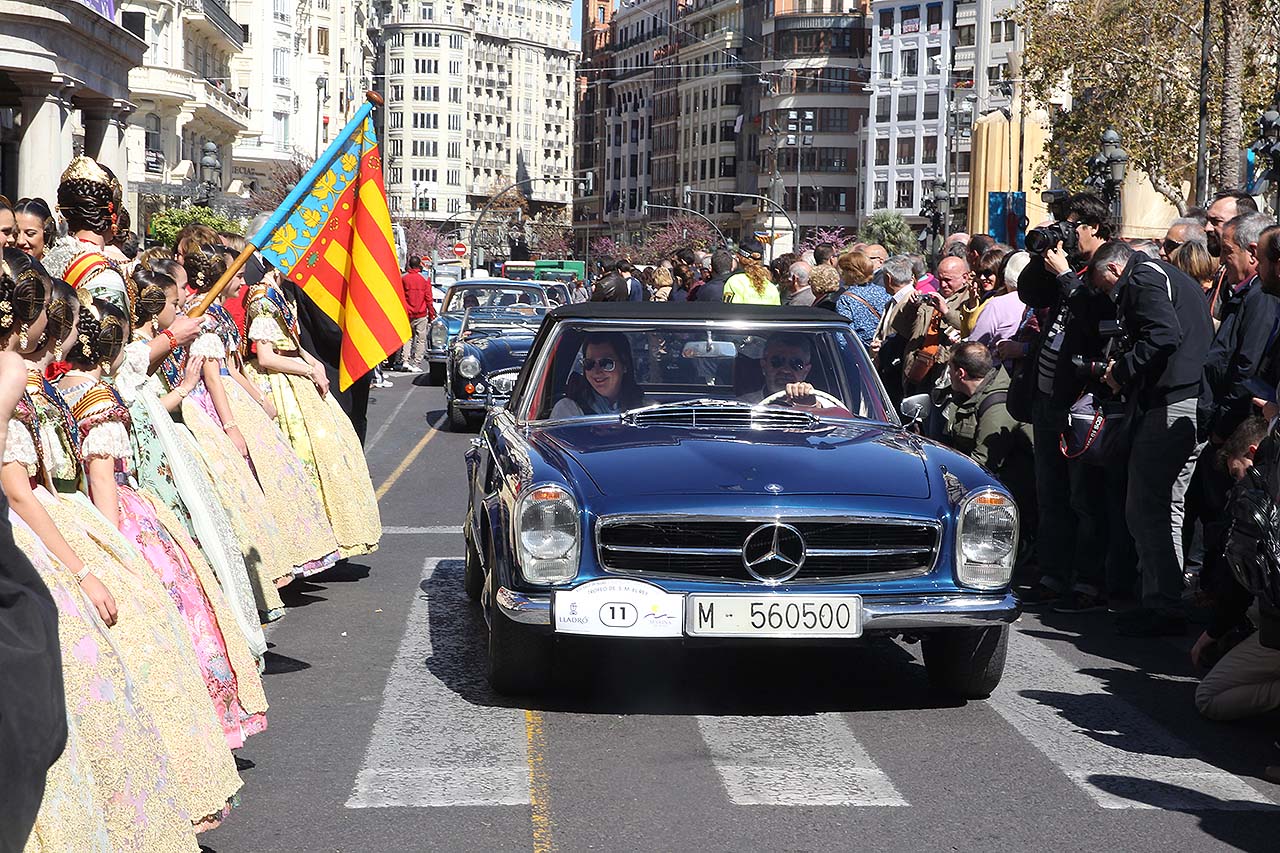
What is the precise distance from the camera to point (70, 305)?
5254mm

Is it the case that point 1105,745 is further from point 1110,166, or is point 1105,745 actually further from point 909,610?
point 1110,166

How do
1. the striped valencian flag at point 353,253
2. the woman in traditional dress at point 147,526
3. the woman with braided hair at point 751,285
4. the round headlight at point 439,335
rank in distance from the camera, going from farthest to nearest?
the round headlight at point 439,335, the woman with braided hair at point 751,285, the striped valencian flag at point 353,253, the woman in traditional dress at point 147,526

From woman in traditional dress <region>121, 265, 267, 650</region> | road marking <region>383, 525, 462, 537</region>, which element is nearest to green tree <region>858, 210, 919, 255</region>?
road marking <region>383, 525, 462, 537</region>

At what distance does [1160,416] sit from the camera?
909 centimetres

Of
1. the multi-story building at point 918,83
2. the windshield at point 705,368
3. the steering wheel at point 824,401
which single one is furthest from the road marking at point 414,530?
the multi-story building at point 918,83

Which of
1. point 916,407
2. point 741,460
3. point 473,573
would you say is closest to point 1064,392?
point 916,407

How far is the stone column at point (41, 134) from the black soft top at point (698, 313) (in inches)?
963

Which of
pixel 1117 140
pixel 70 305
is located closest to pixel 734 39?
pixel 1117 140

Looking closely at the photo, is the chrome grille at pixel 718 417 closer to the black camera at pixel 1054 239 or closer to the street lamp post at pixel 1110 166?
the black camera at pixel 1054 239

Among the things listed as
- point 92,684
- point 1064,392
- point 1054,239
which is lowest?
point 92,684

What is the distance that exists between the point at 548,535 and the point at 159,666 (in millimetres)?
2133

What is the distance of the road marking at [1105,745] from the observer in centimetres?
615

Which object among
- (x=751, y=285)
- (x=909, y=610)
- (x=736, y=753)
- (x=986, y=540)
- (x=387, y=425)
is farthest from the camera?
(x=387, y=425)

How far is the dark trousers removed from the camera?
32.6 feet
